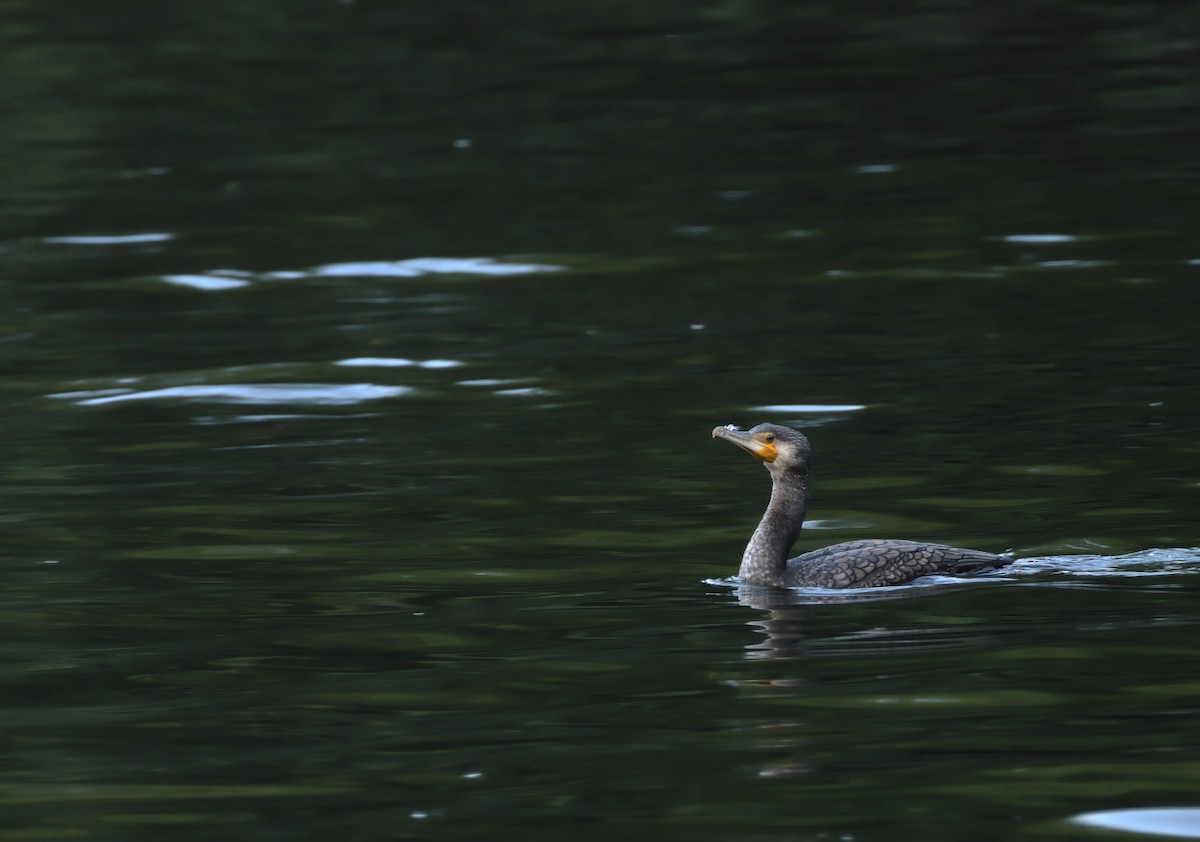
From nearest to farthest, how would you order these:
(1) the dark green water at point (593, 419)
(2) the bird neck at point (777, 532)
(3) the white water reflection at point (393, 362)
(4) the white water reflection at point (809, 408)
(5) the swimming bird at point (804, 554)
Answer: (1) the dark green water at point (593, 419) < (5) the swimming bird at point (804, 554) < (2) the bird neck at point (777, 532) < (4) the white water reflection at point (809, 408) < (3) the white water reflection at point (393, 362)

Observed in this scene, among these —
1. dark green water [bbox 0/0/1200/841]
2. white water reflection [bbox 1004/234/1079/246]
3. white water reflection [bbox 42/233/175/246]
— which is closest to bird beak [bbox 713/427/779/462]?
dark green water [bbox 0/0/1200/841]

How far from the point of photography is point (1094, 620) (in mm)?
9367

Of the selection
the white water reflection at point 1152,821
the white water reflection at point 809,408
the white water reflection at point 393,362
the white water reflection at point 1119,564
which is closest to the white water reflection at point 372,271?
the white water reflection at point 393,362

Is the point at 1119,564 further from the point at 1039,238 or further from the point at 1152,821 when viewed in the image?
the point at 1039,238

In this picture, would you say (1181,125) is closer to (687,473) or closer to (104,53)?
(687,473)

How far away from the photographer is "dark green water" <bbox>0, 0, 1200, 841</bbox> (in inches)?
308

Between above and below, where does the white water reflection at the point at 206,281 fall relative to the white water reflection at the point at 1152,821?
above

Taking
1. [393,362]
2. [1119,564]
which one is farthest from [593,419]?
[1119,564]

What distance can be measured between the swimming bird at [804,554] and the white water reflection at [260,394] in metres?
5.62

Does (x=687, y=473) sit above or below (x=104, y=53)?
below

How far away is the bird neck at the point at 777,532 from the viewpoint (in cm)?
1059

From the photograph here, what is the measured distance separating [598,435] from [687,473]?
1.08 m

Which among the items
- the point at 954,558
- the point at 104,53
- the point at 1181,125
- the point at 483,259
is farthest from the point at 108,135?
the point at 954,558

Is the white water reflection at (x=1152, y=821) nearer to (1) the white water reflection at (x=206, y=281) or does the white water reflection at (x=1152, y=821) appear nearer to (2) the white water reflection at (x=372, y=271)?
(2) the white water reflection at (x=372, y=271)
